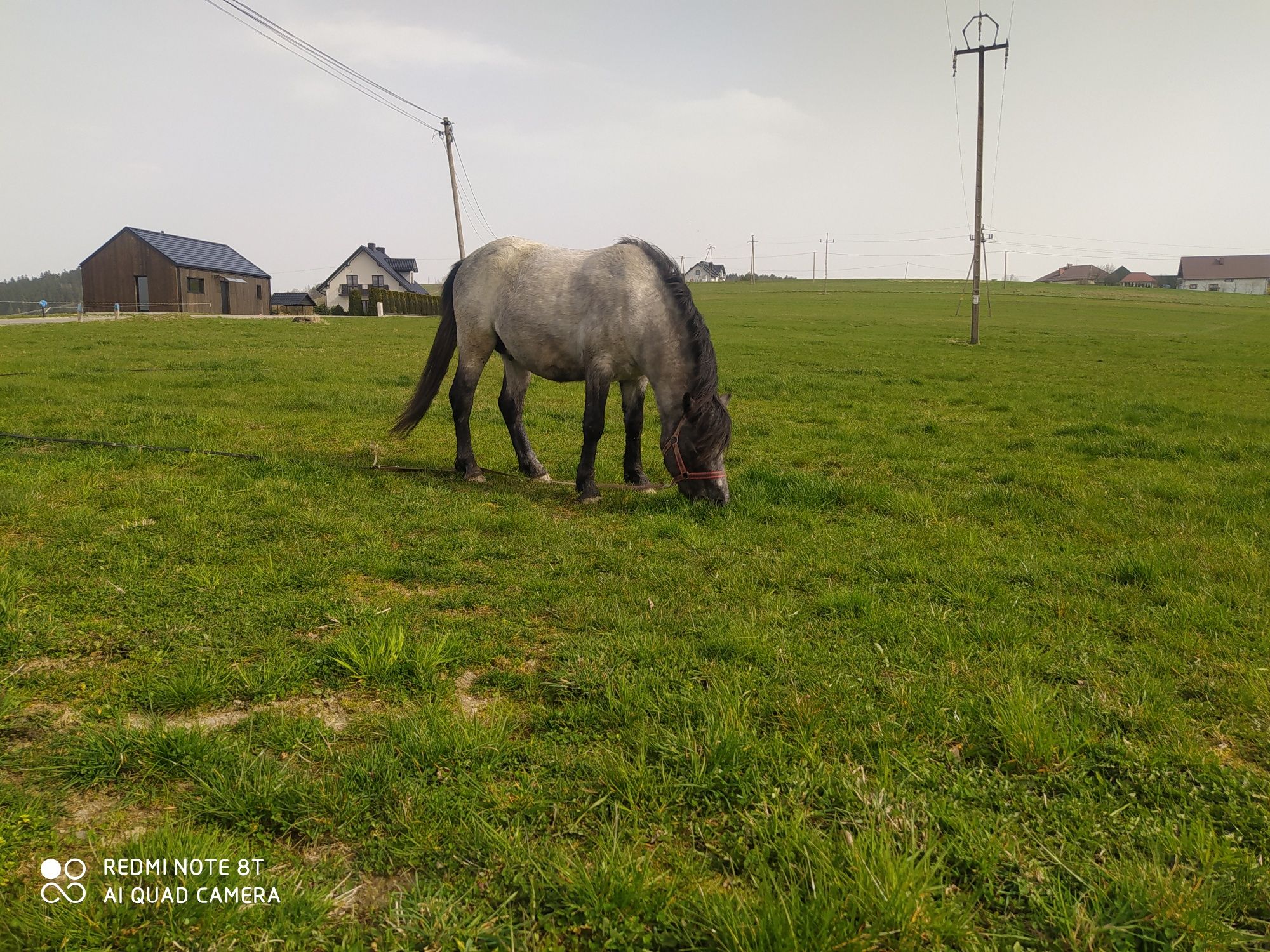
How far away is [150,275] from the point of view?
4844 centimetres

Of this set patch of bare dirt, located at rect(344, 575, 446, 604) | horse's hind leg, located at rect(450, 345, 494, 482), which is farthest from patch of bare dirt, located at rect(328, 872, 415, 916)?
horse's hind leg, located at rect(450, 345, 494, 482)

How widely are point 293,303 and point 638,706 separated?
7473 cm

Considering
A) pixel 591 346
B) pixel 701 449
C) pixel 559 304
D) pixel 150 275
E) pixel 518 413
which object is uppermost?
pixel 150 275

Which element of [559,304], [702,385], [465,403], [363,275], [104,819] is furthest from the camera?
[363,275]

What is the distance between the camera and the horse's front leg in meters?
6.71

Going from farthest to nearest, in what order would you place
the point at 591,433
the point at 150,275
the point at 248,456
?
the point at 150,275
the point at 248,456
the point at 591,433

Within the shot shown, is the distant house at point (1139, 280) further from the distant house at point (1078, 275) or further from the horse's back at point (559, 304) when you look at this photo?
the horse's back at point (559, 304)

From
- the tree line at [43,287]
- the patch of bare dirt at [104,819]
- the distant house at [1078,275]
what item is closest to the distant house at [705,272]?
the distant house at [1078,275]

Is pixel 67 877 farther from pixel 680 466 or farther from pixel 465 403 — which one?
pixel 465 403

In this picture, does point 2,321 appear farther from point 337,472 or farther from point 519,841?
point 519,841

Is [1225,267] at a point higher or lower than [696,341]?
higher

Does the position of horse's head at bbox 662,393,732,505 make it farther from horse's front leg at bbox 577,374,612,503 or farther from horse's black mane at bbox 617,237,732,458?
horse's front leg at bbox 577,374,612,503

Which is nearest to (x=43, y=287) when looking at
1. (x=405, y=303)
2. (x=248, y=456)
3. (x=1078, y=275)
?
(x=405, y=303)

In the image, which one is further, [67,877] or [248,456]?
[248,456]
